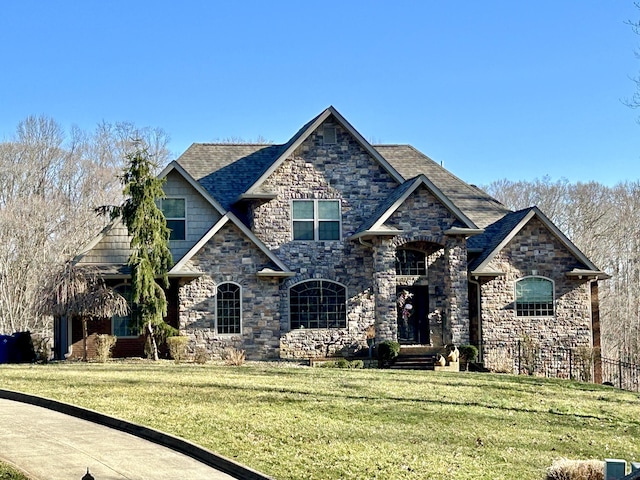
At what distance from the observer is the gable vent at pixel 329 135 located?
102ft

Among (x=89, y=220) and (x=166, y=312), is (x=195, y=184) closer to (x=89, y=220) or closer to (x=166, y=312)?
(x=166, y=312)

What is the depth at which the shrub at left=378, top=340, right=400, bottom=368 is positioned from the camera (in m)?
28.2

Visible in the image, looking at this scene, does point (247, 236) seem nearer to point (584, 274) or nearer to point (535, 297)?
point (535, 297)

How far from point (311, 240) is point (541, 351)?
8.80 metres

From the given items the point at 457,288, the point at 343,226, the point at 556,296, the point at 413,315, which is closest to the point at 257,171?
the point at 343,226

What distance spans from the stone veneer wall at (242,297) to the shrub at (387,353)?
3.36 metres

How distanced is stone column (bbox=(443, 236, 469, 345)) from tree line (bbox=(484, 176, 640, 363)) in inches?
975

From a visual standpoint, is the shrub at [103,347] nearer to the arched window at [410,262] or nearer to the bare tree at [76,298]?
the bare tree at [76,298]

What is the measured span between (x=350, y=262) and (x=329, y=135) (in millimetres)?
4528

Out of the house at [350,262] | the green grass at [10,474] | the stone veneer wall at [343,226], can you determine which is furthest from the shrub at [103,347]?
the green grass at [10,474]

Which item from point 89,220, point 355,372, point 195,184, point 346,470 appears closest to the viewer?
point 346,470

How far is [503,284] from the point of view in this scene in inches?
1196

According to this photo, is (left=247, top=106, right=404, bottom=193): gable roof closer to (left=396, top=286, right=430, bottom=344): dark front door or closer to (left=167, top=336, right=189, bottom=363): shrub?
(left=396, top=286, right=430, bottom=344): dark front door

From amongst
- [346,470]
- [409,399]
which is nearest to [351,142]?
[409,399]
